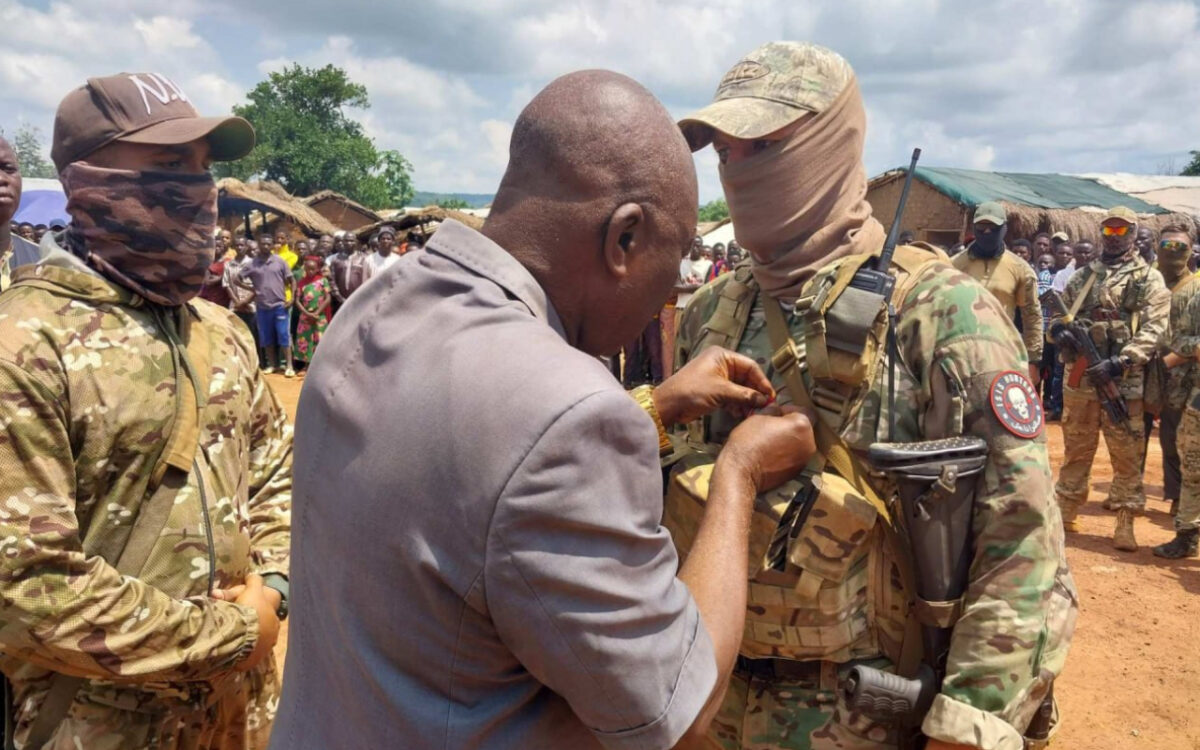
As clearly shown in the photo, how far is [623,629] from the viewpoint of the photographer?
1.15 metres

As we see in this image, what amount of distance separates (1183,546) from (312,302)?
1248 cm

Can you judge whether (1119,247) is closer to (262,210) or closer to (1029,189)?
(1029,189)

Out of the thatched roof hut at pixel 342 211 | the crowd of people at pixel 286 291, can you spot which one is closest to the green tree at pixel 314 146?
the thatched roof hut at pixel 342 211

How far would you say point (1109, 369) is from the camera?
281 inches

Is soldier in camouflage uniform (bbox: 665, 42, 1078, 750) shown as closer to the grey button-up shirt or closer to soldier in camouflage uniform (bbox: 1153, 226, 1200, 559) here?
the grey button-up shirt

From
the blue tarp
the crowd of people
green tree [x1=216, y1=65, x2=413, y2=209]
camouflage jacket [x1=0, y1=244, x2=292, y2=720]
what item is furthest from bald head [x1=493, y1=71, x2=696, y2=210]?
green tree [x1=216, y1=65, x2=413, y2=209]

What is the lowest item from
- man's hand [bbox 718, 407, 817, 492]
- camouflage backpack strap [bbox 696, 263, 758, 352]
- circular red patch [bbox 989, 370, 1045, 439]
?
man's hand [bbox 718, 407, 817, 492]

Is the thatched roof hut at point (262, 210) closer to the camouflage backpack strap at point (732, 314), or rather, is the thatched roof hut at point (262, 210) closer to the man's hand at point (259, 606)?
the man's hand at point (259, 606)

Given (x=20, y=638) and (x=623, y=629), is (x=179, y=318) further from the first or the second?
(x=623, y=629)

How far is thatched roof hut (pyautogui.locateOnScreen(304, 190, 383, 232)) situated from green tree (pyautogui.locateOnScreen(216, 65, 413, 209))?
20.1 metres

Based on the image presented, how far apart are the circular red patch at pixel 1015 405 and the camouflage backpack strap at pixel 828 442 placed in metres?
0.34

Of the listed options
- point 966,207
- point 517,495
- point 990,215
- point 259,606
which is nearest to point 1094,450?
point 990,215

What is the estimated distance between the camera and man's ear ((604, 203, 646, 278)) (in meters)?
1.32

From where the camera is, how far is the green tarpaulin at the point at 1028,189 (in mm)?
18219
